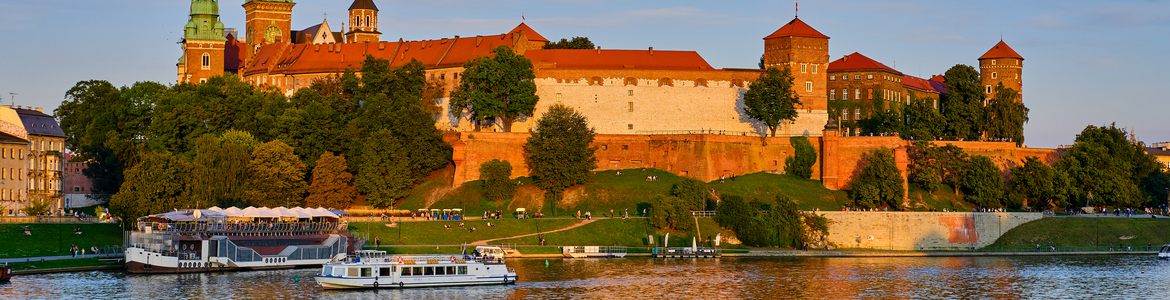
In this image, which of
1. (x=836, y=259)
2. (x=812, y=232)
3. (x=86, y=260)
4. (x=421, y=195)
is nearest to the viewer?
(x=86, y=260)

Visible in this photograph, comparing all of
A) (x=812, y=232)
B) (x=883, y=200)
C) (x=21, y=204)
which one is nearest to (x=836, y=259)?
(x=812, y=232)

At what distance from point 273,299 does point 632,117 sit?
2070 inches

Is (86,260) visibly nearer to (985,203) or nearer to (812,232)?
(812,232)

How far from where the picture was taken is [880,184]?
88.4 meters

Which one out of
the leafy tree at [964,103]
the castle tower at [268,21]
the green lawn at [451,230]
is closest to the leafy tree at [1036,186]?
the leafy tree at [964,103]

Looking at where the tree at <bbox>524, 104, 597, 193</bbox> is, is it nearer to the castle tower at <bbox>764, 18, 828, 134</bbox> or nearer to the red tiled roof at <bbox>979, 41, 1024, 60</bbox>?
the castle tower at <bbox>764, 18, 828, 134</bbox>

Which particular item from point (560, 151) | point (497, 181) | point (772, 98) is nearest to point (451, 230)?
point (497, 181)

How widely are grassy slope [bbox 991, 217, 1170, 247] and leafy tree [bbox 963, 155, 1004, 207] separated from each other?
12.3ft

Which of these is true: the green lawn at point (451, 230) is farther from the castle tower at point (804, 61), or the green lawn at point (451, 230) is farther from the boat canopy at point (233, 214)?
the castle tower at point (804, 61)

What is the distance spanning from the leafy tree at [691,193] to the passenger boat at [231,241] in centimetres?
2357

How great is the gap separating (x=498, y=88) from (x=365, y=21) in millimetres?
38646

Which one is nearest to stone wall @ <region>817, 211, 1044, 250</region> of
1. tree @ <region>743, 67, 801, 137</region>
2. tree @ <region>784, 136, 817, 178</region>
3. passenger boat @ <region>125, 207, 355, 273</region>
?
tree @ <region>784, 136, 817, 178</region>

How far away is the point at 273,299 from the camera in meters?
53.6

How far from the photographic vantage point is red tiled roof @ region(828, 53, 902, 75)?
115 meters
